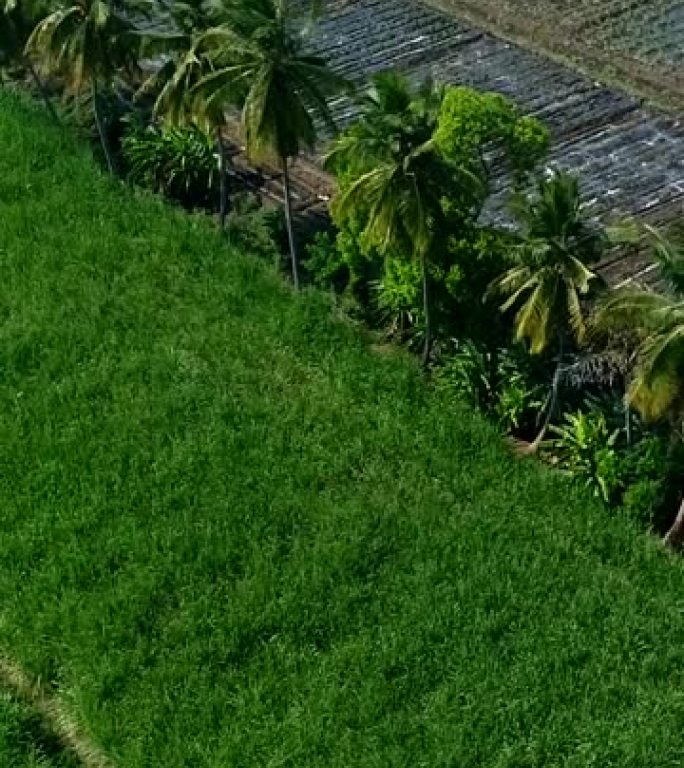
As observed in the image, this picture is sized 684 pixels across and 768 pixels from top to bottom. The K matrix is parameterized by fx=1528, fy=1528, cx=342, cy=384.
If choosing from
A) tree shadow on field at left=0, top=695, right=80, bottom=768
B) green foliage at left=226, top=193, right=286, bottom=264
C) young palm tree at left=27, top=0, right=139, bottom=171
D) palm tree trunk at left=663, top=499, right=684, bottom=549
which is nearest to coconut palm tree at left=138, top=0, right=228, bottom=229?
young palm tree at left=27, top=0, right=139, bottom=171

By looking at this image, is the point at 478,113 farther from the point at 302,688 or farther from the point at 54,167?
the point at 54,167

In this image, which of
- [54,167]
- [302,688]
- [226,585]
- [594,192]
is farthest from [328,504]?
[54,167]

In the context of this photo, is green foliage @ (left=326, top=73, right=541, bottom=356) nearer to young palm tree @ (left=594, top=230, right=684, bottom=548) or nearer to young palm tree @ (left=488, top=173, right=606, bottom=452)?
young palm tree @ (left=488, top=173, right=606, bottom=452)

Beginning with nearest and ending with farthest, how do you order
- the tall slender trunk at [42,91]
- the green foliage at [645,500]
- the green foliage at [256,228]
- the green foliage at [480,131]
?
the green foliage at [645,500], the green foliage at [480,131], the green foliage at [256,228], the tall slender trunk at [42,91]

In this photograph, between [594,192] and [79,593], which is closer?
[79,593]

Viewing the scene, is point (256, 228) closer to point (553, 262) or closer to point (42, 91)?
point (42, 91)

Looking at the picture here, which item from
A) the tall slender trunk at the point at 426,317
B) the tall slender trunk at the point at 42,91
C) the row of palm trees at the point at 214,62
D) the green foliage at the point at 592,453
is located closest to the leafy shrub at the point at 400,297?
the tall slender trunk at the point at 426,317

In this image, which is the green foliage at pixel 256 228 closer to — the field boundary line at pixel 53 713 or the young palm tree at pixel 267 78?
the young palm tree at pixel 267 78

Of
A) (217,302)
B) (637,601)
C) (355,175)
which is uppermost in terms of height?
(355,175)
